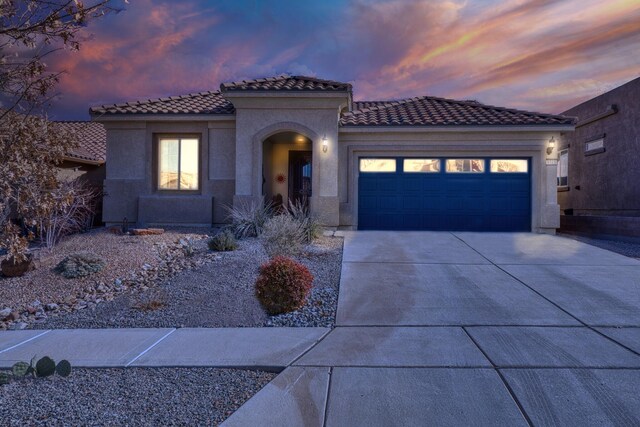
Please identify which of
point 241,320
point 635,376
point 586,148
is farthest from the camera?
point 586,148

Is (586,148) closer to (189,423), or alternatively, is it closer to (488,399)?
(488,399)

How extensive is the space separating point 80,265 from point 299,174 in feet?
35.8

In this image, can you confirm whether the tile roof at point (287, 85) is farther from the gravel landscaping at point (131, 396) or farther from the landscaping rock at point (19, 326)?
the gravel landscaping at point (131, 396)

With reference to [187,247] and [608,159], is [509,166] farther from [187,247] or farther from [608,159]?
[187,247]

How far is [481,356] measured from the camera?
17.3 feet

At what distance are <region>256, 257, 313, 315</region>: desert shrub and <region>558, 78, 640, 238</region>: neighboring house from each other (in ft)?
42.3

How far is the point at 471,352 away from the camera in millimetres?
5391

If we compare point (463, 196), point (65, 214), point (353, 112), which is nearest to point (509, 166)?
point (463, 196)

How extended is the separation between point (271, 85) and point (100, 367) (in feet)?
39.2

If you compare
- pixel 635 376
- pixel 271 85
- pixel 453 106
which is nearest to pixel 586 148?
pixel 453 106

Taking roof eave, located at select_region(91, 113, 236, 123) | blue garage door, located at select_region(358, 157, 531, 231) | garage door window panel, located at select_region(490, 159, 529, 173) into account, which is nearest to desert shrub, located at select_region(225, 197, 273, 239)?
roof eave, located at select_region(91, 113, 236, 123)

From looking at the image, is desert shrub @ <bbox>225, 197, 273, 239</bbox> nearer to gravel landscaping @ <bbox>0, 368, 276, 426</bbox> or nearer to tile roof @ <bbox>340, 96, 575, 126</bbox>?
tile roof @ <bbox>340, 96, 575, 126</bbox>

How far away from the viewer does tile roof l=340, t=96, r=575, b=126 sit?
1559 centimetres

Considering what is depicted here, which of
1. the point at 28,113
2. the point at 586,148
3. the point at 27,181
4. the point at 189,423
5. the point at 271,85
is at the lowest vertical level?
the point at 189,423
